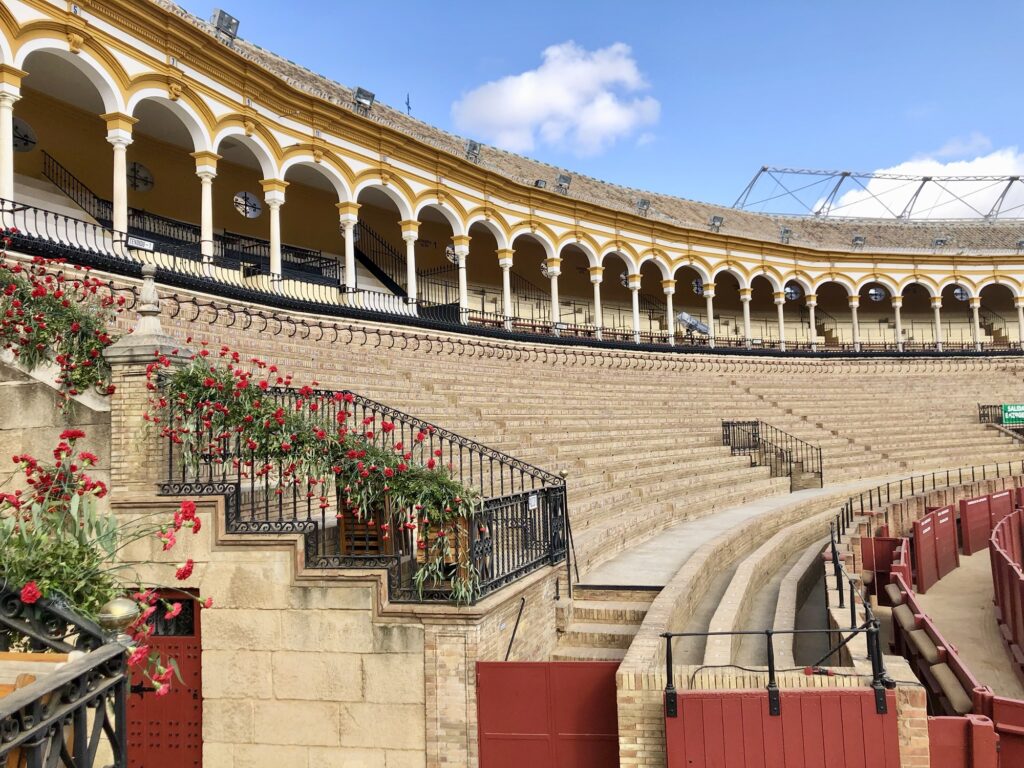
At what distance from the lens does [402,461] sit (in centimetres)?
680

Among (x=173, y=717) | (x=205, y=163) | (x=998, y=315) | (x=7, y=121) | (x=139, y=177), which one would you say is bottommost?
(x=173, y=717)

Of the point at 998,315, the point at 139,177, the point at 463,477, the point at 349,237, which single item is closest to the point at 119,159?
the point at 139,177

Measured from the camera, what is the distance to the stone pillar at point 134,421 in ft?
23.2

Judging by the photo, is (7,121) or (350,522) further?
(7,121)

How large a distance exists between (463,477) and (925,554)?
9.40 meters

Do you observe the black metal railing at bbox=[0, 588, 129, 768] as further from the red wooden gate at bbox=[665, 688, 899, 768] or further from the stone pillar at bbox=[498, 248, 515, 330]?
the stone pillar at bbox=[498, 248, 515, 330]

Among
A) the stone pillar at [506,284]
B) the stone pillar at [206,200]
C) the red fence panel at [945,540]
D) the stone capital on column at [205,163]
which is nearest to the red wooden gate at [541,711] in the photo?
the red fence panel at [945,540]

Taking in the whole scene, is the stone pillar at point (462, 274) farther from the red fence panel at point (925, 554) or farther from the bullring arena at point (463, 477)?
the red fence panel at point (925, 554)

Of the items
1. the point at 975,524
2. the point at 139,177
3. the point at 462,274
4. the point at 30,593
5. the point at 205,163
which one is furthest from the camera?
the point at 462,274

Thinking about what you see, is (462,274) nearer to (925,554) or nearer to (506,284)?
(506,284)

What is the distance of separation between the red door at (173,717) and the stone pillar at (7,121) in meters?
9.78

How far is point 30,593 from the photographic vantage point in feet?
11.2

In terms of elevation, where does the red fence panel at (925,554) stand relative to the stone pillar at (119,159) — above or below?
below

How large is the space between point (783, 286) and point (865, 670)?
33.9 metres
